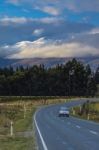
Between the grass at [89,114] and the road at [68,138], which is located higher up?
the grass at [89,114]

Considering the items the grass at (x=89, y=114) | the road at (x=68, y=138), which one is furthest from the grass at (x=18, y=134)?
the grass at (x=89, y=114)

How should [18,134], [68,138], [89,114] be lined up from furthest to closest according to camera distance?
1. [89,114]
2. [18,134]
3. [68,138]

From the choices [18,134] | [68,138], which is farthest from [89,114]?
[68,138]

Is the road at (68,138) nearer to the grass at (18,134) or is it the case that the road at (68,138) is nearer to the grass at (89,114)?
the grass at (18,134)

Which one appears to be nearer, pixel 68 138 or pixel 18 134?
pixel 68 138

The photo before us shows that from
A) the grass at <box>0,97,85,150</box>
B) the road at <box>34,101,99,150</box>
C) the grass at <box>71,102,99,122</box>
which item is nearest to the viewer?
the road at <box>34,101,99,150</box>

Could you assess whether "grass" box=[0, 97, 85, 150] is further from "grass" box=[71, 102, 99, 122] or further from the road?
"grass" box=[71, 102, 99, 122]

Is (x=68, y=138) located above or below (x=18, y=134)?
above

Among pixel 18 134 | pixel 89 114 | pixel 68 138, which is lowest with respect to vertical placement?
pixel 18 134

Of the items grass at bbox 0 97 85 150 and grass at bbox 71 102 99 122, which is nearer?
grass at bbox 0 97 85 150

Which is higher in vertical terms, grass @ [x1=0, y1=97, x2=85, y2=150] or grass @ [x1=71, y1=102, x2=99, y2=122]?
grass @ [x1=71, y1=102, x2=99, y2=122]

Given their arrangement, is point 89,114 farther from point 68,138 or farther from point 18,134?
point 68,138

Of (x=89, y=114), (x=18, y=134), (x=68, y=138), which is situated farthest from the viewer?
(x=89, y=114)

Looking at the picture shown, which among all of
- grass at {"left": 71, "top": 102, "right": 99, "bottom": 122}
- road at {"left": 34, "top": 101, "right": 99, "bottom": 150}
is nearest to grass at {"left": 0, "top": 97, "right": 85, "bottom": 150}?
road at {"left": 34, "top": 101, "right": 99, "bottom": 150}
